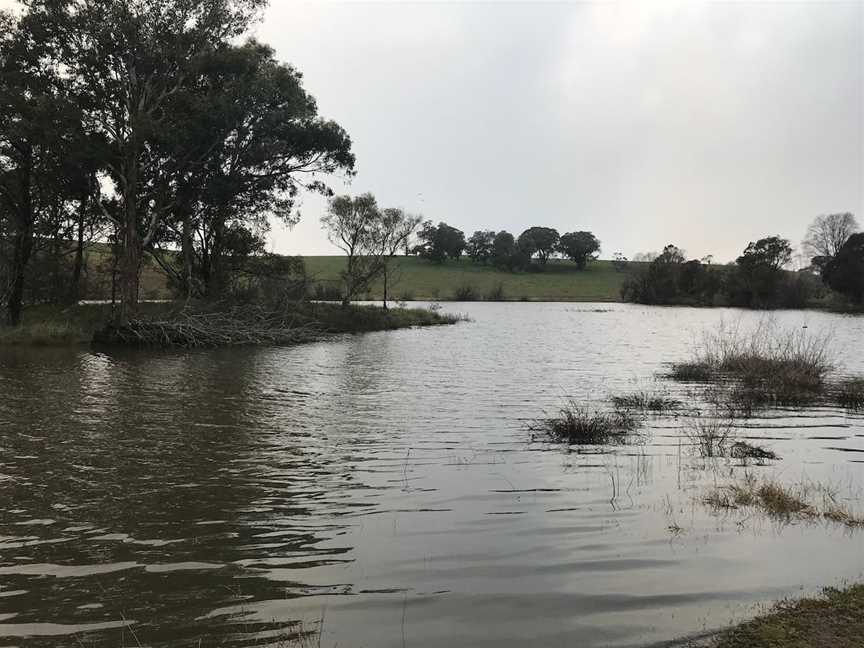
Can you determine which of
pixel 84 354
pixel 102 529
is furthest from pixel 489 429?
pixel 84 354

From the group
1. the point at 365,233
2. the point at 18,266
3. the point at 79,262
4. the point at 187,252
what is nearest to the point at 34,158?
the point at 18,266

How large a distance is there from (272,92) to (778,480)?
29.6m

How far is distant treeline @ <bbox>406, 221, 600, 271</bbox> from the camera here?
125 metres

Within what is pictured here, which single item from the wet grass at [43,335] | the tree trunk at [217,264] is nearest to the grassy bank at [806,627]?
the wet grass at [43,335]

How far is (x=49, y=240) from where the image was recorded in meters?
33.0

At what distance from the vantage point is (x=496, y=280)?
372 ft

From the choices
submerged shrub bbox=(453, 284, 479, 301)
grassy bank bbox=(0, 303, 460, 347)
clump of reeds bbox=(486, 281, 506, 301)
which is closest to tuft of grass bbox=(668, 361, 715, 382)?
grassy bank bbox=(0, 303, 460, 347)

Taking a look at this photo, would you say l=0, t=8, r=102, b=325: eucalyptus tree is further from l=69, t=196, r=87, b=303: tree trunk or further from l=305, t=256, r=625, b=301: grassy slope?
l=305, t=256, r=625, b=301: grassy slope

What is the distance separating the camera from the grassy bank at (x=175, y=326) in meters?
27.8

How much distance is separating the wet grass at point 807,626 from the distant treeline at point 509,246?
11664 centimetres

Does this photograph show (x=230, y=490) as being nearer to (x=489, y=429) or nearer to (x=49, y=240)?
(x=489, y=429)

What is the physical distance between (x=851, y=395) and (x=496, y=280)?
98.7 meters

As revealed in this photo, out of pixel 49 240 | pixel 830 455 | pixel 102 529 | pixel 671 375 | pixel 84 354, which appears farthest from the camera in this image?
pixel 49 240

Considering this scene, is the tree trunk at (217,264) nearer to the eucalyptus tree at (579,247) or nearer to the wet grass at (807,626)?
the wet grass at (807,626)
